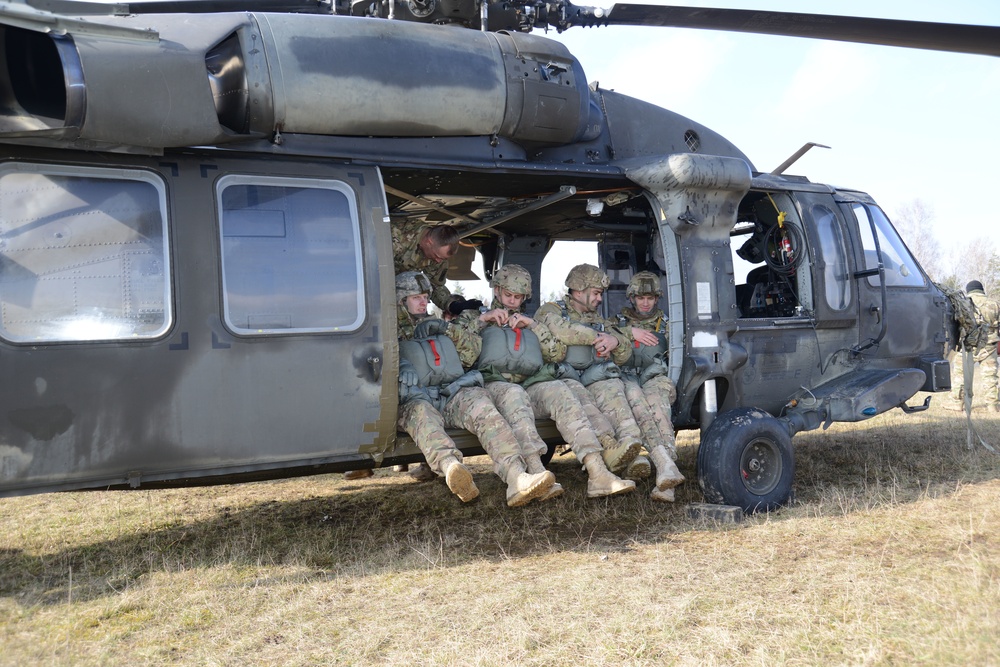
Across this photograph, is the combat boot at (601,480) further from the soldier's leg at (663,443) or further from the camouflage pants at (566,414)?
the soldier's leg at (663,443)

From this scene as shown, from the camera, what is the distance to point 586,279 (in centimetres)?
669

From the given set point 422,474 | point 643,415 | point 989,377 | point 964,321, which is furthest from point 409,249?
point 989,377

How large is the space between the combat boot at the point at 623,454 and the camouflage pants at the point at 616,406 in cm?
8

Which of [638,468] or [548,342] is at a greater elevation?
[548,342]

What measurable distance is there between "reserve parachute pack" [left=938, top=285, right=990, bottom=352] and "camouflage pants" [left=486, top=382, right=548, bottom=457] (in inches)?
182

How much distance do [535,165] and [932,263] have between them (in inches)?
1818

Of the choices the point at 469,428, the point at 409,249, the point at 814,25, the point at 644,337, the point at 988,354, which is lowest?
the point at 988,354

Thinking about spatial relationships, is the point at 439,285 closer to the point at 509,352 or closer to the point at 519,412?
the point at 509,352

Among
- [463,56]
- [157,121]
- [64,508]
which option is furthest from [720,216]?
[64,508]

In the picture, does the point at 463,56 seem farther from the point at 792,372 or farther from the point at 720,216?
the point at 792,372

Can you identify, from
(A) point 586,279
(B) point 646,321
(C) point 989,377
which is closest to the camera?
(A) point 586,279

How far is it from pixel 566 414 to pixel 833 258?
2.91 m

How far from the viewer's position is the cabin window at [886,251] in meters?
7.18

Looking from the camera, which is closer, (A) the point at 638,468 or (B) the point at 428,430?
(B) the point at 428,430
